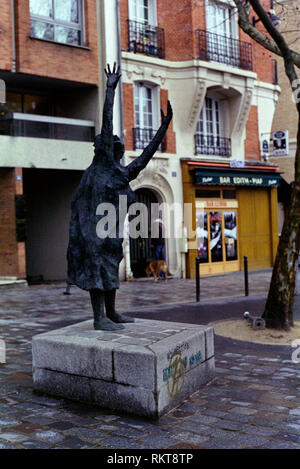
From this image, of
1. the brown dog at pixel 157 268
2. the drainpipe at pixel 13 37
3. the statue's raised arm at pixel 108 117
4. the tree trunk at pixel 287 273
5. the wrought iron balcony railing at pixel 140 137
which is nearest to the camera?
the statue's raised arm at pixel 108 117

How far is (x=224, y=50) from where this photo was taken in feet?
63.7

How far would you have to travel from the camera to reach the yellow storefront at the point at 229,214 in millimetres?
18625

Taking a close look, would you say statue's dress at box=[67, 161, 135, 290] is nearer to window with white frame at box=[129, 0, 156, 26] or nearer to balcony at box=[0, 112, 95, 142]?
balcony at box=[0, 112, 95, 142]

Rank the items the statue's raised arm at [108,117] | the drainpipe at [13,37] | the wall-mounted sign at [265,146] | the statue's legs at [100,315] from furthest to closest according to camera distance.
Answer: the wall-mounted sign at [265,146]
the drainpipe at [13,37]
the statue's legs at [100,315]
the statue's raised arm at [108,117]

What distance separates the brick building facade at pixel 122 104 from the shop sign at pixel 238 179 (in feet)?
0.45

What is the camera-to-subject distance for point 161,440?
13.0 ft

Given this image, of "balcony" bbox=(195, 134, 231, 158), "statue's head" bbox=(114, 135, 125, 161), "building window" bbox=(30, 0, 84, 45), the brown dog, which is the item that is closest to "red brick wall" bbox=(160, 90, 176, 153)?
"balcony" bbox=(195, 134, 231, 158)

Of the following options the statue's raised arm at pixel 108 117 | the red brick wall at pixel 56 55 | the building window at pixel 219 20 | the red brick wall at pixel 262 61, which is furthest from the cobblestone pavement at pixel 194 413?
the red brick wall at pixel 262 61

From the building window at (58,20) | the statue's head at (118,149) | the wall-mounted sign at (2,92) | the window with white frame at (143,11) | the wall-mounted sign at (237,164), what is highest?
the window with white frame at (143,11)

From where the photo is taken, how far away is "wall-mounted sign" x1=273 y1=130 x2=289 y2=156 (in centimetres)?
2144

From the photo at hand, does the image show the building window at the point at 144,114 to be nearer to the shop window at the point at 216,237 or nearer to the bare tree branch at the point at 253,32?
the shop window at the point at 216,237

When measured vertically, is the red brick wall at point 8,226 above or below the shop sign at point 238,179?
below

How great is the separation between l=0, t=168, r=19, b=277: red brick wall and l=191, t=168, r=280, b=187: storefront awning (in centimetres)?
628
